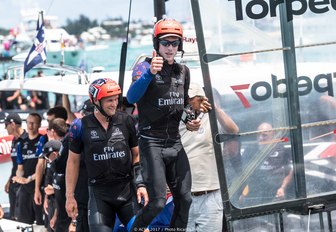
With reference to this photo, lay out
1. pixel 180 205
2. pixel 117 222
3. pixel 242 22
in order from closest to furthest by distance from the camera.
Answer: pixel 242 22
pixel 180 205
pixel 117 222

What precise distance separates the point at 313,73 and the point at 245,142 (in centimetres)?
76

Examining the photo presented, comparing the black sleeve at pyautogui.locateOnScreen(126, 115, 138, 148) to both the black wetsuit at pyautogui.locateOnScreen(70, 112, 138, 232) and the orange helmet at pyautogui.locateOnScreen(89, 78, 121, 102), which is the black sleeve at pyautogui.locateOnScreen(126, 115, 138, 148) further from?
the orange helmet at pyautogui.locateOnScreen(89, 78, 121, 102)

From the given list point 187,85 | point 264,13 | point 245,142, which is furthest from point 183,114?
point 264,13

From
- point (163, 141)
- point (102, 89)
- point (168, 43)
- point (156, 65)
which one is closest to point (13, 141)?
point (102, 89)

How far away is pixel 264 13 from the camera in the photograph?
6.38 meters

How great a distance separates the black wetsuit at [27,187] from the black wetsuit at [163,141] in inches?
163

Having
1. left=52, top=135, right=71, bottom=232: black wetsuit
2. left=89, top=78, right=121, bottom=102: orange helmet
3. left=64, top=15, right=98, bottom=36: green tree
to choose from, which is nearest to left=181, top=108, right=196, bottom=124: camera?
left=89, top=78, right=121, bottom=102: orange helmet

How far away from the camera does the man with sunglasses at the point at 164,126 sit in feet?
21.7

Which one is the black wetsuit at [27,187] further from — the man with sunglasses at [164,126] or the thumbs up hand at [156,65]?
the thumbs up hand at [156,65]

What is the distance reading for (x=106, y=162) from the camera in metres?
6.82

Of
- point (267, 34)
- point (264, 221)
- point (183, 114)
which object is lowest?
point (264, 221)

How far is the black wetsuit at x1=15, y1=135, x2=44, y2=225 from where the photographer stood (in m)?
10.7

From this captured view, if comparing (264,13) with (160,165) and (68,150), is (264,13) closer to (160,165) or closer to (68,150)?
(160,165)

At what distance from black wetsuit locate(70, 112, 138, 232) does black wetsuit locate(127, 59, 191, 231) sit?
0.54 ft
